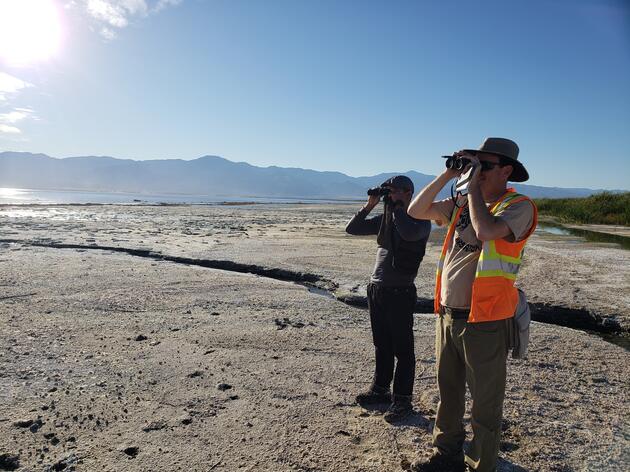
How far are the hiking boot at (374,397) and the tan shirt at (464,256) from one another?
1.33 meters

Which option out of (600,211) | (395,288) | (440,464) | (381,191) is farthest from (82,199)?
(440,464)

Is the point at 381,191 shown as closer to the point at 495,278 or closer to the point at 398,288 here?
the point at 398,288

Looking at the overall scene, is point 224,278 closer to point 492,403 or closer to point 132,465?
point 132,465

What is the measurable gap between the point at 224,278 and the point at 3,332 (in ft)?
13.0

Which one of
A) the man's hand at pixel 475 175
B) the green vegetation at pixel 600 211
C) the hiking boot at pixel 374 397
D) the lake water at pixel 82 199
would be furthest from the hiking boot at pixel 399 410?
the lake water at pixel 82 199

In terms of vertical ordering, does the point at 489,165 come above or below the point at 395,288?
above

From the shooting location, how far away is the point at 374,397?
377cm

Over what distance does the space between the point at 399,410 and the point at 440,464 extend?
0.72 m

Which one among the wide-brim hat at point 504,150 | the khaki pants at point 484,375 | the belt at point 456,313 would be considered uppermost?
the wide-brim hat at point 504,150

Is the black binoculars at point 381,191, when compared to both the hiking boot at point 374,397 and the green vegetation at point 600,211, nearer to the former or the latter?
the hiking boot at point 374,397

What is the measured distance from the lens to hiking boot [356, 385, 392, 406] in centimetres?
376

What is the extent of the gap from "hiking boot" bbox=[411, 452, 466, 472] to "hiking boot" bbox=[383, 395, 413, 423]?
2.07ft

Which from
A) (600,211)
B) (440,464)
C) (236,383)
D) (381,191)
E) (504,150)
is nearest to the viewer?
(504,150)

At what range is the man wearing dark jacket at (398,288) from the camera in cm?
352
